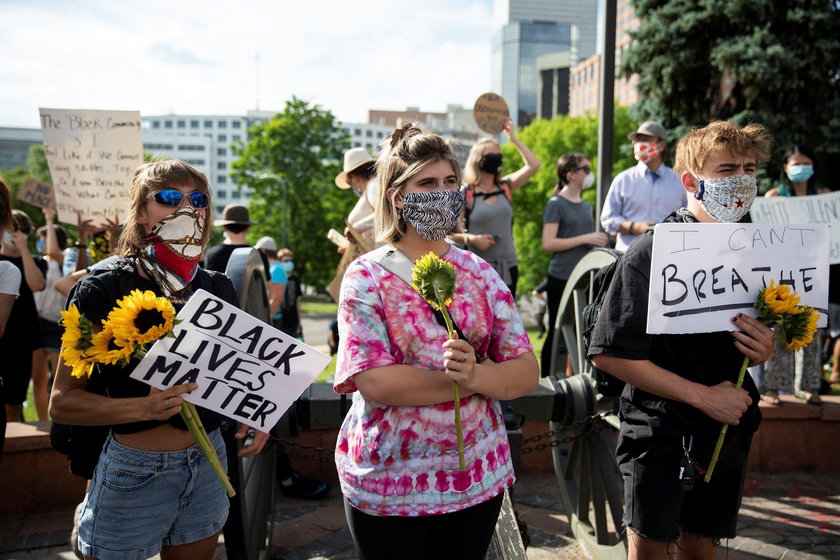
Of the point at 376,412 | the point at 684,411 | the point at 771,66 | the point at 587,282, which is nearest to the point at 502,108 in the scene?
the point at 587,282

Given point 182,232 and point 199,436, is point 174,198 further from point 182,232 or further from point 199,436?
point 199,436

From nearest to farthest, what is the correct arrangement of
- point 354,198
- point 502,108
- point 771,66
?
point 502,108, point 771,66, point 354,198

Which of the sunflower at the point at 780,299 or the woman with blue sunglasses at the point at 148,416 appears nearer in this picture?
the woman with blue sunglasses at the point at 148,416

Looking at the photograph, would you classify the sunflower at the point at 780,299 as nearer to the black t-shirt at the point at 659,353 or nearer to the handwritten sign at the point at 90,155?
the black t-shirt at the point at 659,353

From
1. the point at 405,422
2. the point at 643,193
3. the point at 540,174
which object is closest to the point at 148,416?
the point at 405,422

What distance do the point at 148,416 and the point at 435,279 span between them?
891 mm

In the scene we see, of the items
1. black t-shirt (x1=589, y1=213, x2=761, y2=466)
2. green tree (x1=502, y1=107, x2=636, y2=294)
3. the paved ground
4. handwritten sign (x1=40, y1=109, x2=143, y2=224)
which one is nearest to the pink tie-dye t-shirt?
black t-shirt (x1=589, y1=213, x2=761, y2=466)

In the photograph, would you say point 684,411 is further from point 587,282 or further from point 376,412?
point 587,282

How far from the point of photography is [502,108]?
6023 millimetres

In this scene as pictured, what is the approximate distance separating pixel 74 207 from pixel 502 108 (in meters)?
3.39

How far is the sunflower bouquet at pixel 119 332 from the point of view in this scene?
1.78 meters

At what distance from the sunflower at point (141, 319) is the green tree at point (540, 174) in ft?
96.3

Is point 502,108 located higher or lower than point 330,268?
higher

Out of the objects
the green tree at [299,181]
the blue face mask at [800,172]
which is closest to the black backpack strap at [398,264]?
the blue face mask at [800,172]
